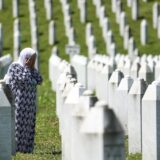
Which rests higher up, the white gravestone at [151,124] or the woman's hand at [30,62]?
the woman's hand at [30,62]

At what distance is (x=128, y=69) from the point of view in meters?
23.3

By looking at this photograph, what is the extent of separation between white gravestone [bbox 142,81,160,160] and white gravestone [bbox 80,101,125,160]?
143 inches

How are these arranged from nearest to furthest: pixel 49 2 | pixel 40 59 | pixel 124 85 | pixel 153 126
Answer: pixel 153 126, pixel 124 85, pixel 40 59, pixel 49 2

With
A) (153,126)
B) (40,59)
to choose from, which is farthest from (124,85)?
(40,59)

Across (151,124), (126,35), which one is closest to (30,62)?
(151,124)

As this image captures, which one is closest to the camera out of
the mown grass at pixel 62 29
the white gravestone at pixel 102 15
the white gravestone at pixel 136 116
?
the white gravestone at pixel 136 116

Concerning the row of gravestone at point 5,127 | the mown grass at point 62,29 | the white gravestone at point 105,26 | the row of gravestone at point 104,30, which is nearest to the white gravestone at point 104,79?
the mown grass at point 62,29

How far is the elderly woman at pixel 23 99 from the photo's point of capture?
14.2 metres

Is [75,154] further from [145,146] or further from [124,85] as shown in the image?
[124,85]

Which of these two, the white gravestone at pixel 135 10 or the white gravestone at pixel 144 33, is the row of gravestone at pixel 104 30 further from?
the white gravestone at pixel 135 10

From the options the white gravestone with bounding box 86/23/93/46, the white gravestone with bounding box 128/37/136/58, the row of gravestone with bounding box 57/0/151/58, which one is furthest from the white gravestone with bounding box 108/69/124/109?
the white gravestone with bounding box 86/23/93/46

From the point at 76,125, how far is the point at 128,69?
14404 millimetres

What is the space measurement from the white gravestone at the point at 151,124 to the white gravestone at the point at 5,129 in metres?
1.76

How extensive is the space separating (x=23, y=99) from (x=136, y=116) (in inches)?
76.1
